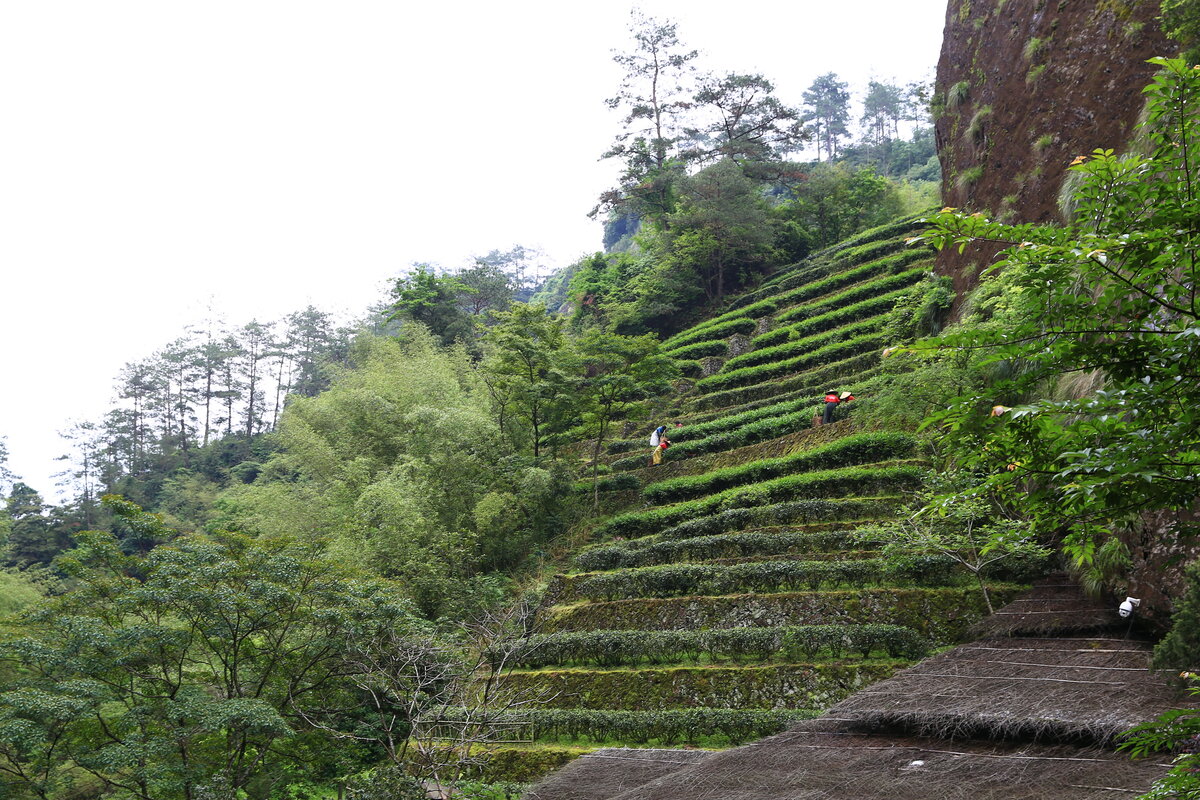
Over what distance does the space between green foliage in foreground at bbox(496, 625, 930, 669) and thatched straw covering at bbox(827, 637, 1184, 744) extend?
213cm

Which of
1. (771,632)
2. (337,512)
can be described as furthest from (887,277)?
(337,512)

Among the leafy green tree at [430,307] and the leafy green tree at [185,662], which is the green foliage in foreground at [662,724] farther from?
the leafy green tree at [430,307]

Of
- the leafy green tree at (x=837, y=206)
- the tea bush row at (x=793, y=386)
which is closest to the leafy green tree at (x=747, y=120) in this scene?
the leafy green tree at (x=837, y=206)

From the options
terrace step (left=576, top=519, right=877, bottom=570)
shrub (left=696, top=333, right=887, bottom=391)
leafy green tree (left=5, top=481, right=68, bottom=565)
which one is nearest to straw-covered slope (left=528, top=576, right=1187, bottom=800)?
terrace step (left=576, top=519, right=877, bottom=570)

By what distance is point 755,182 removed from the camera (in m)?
34.6

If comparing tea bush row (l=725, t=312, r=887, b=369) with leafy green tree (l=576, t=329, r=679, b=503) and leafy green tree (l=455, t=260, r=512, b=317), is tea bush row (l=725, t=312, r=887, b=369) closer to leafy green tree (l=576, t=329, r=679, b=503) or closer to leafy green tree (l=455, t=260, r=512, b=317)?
leafy green tree (l=576, t=329, r=679, b=503)

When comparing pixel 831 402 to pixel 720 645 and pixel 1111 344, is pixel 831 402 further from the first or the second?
pixel 1111 344

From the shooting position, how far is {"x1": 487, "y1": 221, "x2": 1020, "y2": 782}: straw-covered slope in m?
10.9

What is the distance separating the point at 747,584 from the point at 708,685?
2491 millimetres

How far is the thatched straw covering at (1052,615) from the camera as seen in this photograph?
8.30 meters

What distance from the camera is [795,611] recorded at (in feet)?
40.0

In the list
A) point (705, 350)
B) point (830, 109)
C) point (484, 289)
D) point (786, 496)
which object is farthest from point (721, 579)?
point (830, 109)

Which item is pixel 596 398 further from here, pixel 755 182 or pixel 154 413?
pixel 154 413

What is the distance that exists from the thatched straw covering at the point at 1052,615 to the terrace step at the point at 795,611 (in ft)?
3.52
